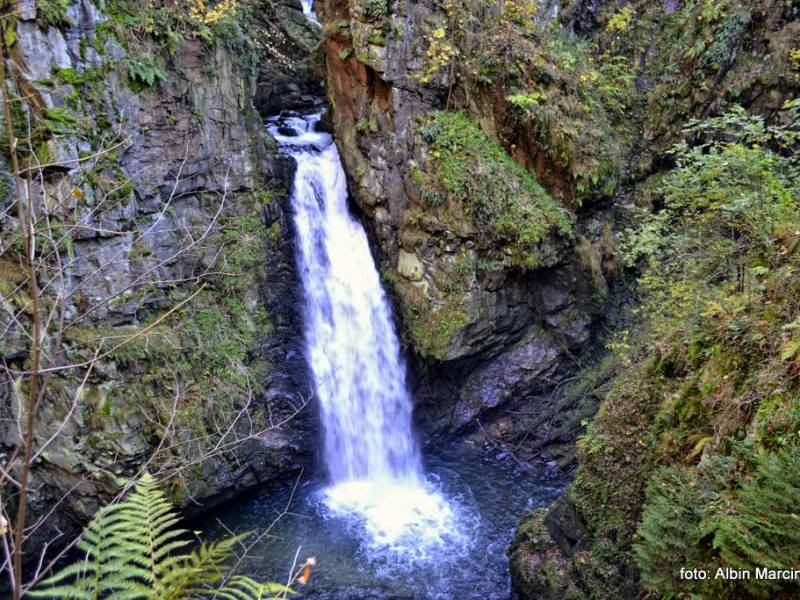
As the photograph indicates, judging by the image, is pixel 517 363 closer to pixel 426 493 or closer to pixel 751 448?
pixel 426 493

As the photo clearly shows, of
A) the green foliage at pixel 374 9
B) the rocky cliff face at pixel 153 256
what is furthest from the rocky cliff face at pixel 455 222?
the rocky cliff face at pixel 153 256

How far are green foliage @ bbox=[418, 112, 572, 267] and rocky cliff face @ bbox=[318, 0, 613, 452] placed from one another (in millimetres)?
24

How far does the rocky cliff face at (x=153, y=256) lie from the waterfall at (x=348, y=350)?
0.46 m

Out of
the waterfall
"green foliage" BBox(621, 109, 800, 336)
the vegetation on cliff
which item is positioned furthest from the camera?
the waterfall

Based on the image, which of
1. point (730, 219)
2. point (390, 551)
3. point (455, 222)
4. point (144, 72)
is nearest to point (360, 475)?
point (390, 551)

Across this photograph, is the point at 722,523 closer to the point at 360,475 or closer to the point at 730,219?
the point at 730,219

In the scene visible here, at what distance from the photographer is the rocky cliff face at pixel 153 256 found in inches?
265

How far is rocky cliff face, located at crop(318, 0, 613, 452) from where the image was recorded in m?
9.76

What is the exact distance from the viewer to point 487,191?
9.77 meters

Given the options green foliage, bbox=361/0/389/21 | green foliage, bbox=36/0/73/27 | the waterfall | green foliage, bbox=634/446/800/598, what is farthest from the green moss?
green foliage, bbox=36/0/73/27

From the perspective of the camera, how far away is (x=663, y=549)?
3.89 meters

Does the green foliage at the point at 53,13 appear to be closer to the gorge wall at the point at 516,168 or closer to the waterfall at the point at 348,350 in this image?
the waterfall at the point at 348,350

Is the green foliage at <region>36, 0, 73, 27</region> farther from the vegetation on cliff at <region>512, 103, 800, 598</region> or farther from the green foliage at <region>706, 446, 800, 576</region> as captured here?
the green foliage at <region>706, 446, 800, 576</region>

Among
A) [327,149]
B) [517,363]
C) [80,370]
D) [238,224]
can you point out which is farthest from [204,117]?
[517,363]
